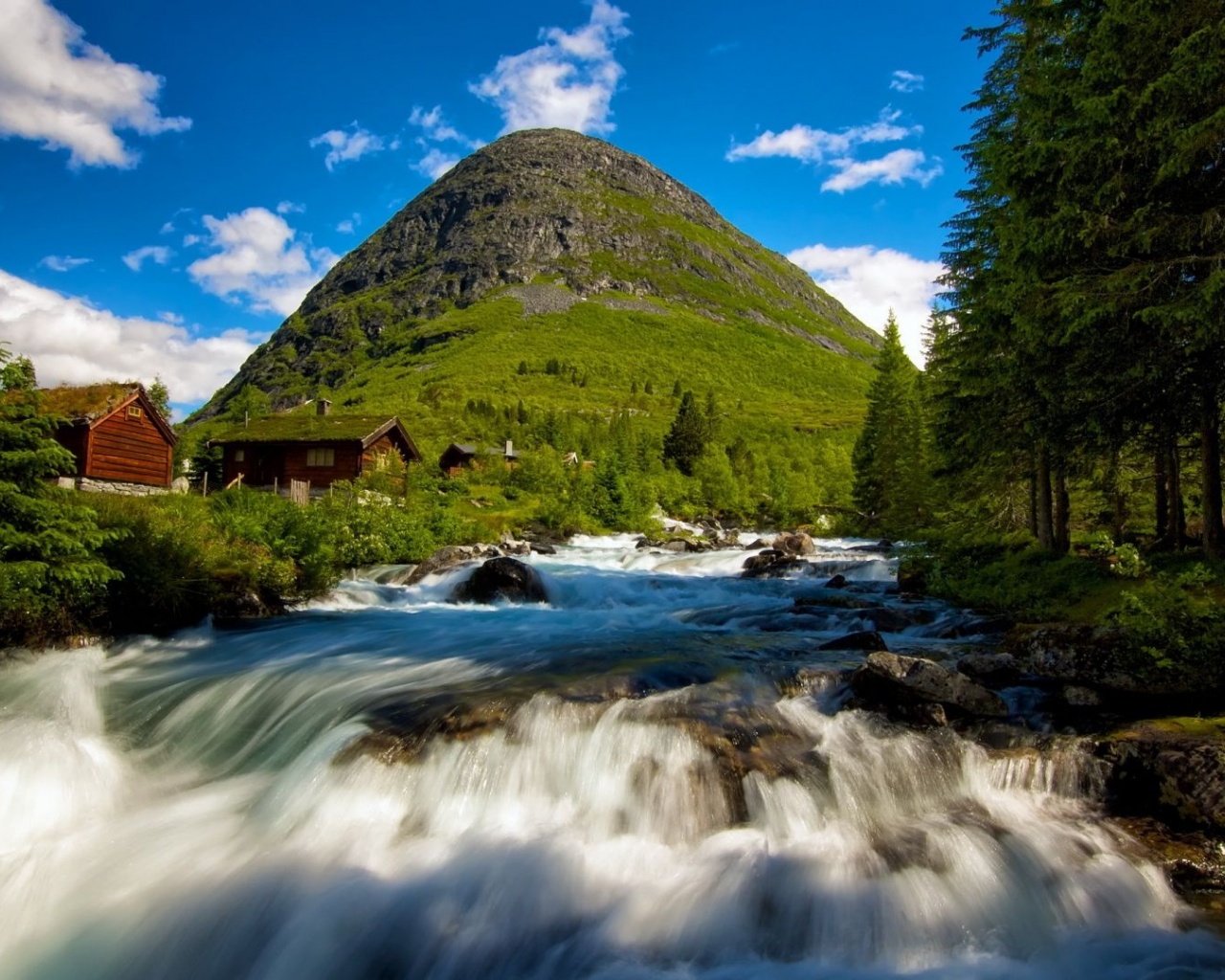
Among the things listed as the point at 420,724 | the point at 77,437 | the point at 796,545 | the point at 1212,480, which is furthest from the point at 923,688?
the point at 77,437

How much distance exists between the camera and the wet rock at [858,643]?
12266 mm

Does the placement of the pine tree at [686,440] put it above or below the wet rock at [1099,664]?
above

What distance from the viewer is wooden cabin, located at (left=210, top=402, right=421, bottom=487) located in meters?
43.7

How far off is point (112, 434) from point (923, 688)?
124 ft

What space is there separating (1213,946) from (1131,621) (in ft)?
14.5

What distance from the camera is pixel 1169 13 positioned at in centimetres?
1078

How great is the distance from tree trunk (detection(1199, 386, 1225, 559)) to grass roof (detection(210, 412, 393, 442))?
40503 millimetres

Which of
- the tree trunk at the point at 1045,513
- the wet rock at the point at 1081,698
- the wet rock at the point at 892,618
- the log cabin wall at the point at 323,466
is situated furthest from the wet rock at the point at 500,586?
the log cabin wall at the point at 323,466

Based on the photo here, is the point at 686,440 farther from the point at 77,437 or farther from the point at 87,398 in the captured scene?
the point at 77,437

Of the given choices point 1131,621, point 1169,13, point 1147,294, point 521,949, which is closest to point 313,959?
point 521,949

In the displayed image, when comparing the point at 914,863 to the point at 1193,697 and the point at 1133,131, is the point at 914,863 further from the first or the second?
the point at 1133,131

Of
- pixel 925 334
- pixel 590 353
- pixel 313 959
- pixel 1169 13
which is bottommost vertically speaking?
pixel 313 959

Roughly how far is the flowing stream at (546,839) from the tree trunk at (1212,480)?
25.6 feet

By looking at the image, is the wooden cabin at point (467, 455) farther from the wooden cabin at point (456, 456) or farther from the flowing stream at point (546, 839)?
the flowing stream at point (546, 839)
